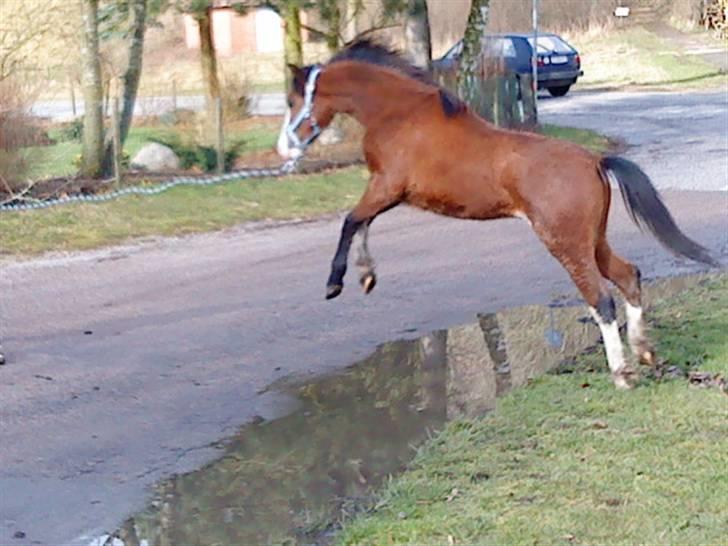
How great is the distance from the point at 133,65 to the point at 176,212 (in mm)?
3345

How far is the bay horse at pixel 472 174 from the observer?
7621 mm

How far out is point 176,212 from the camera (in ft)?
51.7

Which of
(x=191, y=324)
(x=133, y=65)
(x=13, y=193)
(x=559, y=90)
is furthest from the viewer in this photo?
(x=559, y=90)

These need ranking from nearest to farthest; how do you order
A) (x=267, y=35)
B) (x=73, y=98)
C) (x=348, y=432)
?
1. (x=348, y=432)
2. (x=73, y=98)
3. (x=267, y=35)

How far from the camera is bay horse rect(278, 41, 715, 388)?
25.0ft

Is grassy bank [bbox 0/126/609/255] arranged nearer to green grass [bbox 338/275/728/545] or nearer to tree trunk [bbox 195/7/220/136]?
tree trunk [bbox 195/7/220/136]

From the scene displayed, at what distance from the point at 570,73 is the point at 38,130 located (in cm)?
2138

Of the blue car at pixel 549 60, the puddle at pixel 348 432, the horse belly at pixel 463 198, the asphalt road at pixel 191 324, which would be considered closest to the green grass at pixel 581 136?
the asphalt road at pixel 191 324

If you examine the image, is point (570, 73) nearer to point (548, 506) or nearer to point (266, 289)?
point (266, 289)

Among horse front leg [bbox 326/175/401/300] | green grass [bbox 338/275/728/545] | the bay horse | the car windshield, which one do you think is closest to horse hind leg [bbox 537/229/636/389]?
the bay horse

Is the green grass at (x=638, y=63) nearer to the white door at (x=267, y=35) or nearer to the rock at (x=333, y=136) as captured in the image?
the white door at (x=267, y=35)

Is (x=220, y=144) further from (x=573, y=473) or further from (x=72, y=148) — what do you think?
(x=573, y=473)

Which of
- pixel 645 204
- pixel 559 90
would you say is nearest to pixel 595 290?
pixel 645 204

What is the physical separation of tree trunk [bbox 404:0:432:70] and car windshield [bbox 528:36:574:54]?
1374 centimetres
